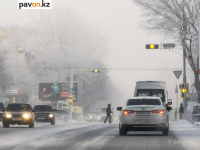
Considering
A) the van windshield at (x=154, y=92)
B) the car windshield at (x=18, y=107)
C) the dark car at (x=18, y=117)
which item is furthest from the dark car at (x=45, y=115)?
the dark car at (x=18, y=117)

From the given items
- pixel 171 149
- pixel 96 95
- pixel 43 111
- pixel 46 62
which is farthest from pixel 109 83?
pixel 171 149

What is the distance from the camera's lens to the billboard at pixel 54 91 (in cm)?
10012

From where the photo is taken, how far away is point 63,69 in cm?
10412

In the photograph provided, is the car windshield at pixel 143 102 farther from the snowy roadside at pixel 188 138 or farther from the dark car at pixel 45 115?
the dark car at pixel 45 115

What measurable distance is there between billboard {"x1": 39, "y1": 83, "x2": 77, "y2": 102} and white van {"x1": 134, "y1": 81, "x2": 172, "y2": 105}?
5651 centimetres

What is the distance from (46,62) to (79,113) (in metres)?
12.5

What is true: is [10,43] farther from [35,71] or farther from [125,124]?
[125,124]

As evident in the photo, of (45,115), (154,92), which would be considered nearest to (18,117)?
(45,115)

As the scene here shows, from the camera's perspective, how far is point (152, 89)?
43.5 m

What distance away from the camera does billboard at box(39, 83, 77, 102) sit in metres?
100

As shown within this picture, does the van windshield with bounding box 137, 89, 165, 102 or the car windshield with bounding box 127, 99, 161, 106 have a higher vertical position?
the van windshield with bounding box 137, 89, 165, 102

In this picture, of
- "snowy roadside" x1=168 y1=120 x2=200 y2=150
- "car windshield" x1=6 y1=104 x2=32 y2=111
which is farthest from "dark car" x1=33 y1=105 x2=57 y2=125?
"snowy roadside" x1=168 y1=120 x2=200 y2=150

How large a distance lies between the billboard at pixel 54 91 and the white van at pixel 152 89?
56.5 meters

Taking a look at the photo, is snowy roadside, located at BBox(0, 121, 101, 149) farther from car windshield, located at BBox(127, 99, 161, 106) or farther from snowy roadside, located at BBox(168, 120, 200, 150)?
snowy roadside, located at BBox(168, 120, 200, 150)
